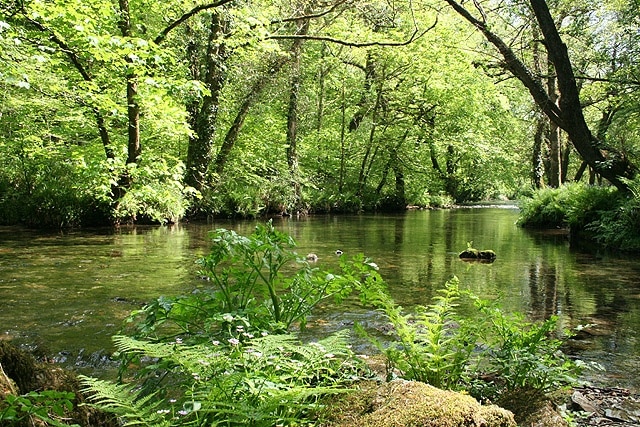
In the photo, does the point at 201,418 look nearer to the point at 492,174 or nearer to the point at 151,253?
the point at 151,253

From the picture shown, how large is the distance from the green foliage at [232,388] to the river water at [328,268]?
2013 mm

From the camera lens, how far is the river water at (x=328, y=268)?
17.9 feet

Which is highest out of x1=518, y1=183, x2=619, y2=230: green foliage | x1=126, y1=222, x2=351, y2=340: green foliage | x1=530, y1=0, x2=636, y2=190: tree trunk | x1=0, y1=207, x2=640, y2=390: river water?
x1=530, y1=0, x2=636, y2=190: tree trunk

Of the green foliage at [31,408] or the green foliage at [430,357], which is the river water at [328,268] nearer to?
the green foliage at [430,357]

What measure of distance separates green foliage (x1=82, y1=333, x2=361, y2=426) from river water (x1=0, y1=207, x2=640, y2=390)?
79.2 inches

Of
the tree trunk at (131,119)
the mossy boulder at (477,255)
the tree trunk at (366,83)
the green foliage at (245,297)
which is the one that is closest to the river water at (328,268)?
the mossy boulder at (477,255)

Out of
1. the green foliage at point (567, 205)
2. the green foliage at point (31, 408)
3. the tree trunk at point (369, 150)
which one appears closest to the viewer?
the green foliage at point (31, 408)

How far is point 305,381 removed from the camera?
2795 millimetres

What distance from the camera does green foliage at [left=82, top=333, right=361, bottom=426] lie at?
210 centimetres

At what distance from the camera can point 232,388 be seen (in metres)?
2.27

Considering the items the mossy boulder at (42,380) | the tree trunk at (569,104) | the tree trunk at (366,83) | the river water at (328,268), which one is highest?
the tree trunk at (366,83)

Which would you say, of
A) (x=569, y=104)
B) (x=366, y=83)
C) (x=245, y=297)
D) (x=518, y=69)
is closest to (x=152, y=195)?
(x=518, y=69)

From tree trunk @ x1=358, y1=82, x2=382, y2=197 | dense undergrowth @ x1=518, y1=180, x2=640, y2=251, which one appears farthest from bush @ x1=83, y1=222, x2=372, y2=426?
tree trunk @ x1=358, y1=82, x2=382, y2=197

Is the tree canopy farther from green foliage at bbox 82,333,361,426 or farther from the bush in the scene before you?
green foliage at bbox 82,333,361,426
